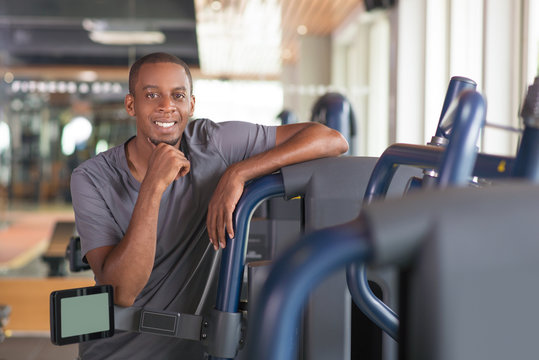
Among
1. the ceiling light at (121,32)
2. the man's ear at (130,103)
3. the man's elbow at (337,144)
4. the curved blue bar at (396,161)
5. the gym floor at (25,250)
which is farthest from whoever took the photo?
the ceiling light at (121,32)

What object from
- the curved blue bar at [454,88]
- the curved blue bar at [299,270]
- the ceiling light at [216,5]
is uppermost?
the ceiling light at [216,5]

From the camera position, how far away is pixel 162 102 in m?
1.48

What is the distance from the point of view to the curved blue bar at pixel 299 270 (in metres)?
0.39

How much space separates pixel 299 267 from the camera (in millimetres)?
391

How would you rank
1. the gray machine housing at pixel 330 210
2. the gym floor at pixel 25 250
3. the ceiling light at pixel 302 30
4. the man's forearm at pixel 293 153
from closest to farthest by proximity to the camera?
the gray machine housing at pixel 330 210
the man's forearm at pixel 293 153
the gym floor at pixel 25 250
the ceiling light at pixel 302 30

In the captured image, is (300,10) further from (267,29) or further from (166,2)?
(166,2)

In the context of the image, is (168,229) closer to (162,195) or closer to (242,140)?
(162,195)

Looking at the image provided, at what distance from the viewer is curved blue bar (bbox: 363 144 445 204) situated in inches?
30.9

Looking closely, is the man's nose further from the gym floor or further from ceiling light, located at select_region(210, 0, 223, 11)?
ceiling light, located at select_region(210, 0, 223, 11)

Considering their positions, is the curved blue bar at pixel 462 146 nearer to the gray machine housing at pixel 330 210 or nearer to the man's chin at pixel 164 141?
the gray machine housing at pixel 330 210

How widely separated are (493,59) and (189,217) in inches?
95.5

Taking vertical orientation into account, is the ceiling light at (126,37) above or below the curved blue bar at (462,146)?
above

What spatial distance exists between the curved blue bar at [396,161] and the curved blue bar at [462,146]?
25cm

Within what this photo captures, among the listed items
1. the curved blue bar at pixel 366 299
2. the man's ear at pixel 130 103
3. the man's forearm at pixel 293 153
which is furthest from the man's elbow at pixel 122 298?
the curved blue bar at pixel 366 299
